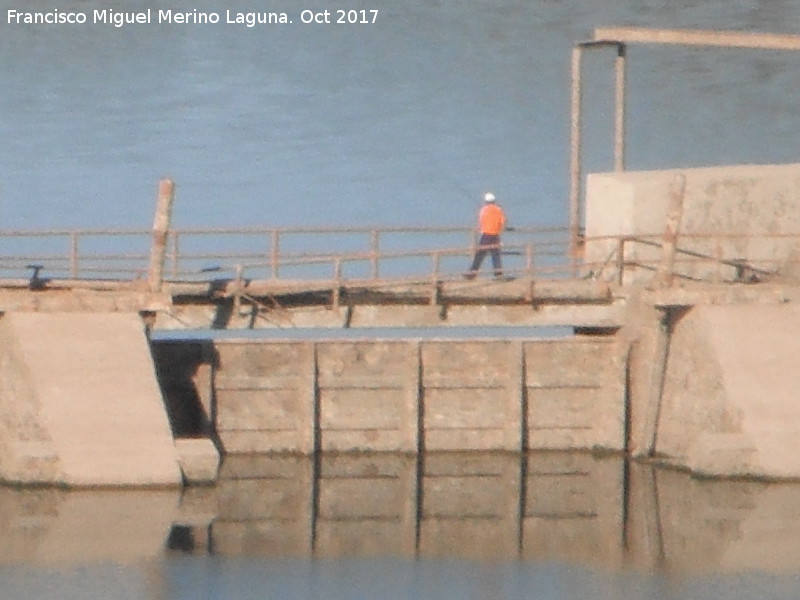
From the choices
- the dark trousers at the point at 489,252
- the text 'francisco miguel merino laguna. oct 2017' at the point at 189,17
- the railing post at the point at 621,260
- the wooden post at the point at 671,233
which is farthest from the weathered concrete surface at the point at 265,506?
the text 'francisco miguel merino laguna. oct 2017' at the point at 189,17

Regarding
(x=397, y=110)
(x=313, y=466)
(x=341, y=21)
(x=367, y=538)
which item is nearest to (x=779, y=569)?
(x=367, y=538)

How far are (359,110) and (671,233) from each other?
1488 inches

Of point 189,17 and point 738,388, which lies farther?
point 189,17

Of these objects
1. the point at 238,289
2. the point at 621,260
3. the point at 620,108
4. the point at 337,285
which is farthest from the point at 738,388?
the point at 238,289

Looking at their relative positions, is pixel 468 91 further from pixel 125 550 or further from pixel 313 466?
pixel 125 550

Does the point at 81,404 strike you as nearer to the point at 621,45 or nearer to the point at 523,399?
the point at 523,399

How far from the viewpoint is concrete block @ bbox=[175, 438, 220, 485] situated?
101 ft

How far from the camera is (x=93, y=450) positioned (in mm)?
30562

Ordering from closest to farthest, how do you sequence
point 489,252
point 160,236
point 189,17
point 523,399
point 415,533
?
point 160,236
point 415,533
point 523,399
point 489,252
point 189,17

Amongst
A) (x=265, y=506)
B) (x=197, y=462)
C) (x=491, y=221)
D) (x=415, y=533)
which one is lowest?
(x=415, y=533)

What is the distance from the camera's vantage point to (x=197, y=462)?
101ft

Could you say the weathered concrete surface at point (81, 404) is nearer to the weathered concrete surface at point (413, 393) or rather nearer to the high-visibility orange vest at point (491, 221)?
the weathered concrete surface at point (413, 393)

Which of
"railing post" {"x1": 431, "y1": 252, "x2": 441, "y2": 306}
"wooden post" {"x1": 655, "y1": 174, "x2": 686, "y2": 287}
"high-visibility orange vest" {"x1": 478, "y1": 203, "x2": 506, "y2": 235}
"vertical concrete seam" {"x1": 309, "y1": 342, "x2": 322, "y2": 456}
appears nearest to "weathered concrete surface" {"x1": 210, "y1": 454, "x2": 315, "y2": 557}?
"vertical concrete seam" {"x1": 309, "y1": 342, "x2": 322, "y2": 456}

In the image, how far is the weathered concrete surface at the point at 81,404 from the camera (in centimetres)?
3047
